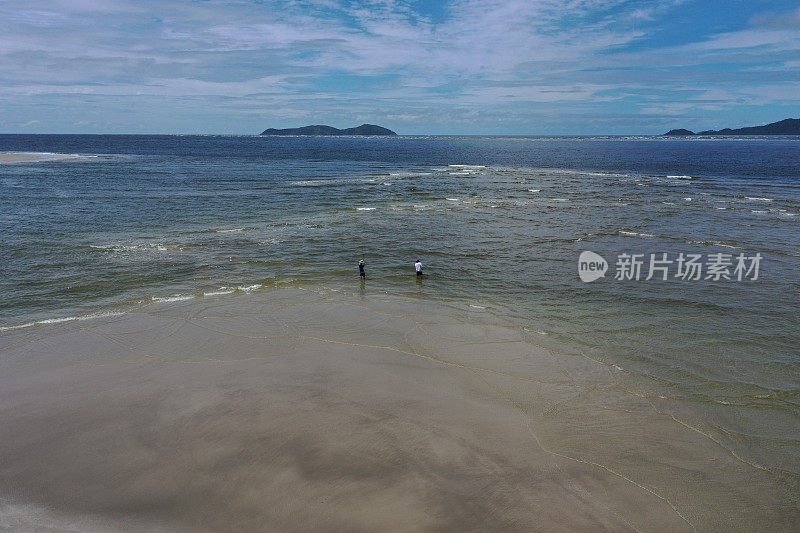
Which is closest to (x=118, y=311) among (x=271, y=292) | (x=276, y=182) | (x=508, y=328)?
(x=271, y=292)

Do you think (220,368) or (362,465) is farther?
(220,368)

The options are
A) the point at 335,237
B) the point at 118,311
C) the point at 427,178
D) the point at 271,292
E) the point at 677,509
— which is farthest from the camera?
the point at 427,178

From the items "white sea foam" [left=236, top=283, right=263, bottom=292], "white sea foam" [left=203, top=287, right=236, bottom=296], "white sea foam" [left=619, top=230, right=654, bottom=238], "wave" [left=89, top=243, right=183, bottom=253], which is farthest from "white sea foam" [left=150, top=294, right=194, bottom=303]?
"white sea foam" [left=619, top=230, right=654, bottom=238]

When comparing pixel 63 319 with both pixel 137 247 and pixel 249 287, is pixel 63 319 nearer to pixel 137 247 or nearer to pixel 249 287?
pixel 249 287

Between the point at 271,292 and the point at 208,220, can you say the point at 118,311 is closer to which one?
the point at 271,292

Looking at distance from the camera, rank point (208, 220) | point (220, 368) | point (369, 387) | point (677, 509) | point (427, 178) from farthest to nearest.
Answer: point (427, 178) < point (208, 220) < point (220, 368) < point (369, 387) < point (677, 509)

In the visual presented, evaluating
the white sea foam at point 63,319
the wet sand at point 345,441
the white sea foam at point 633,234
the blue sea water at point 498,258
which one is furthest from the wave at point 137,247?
the white sea foam at point 633,234
